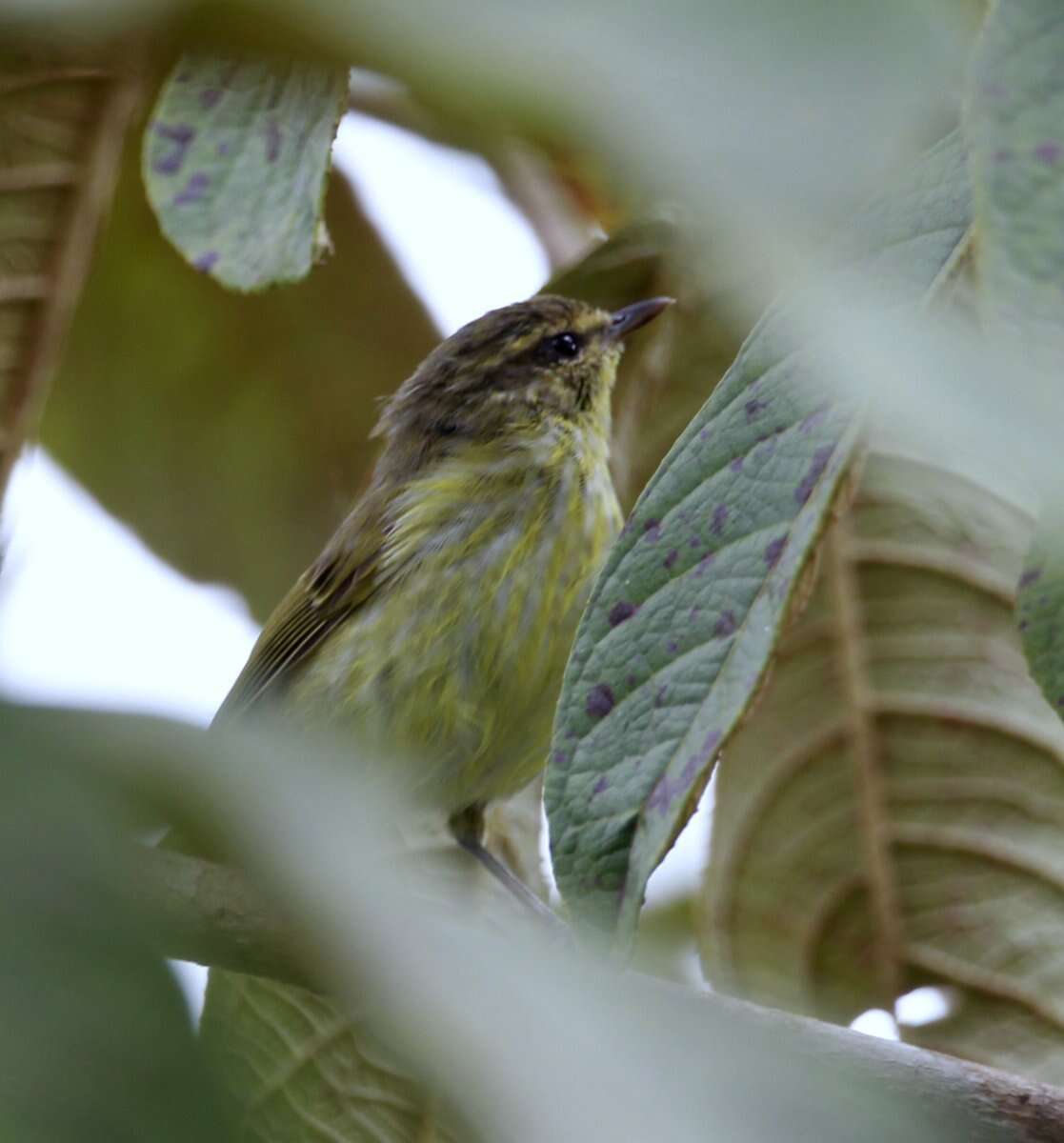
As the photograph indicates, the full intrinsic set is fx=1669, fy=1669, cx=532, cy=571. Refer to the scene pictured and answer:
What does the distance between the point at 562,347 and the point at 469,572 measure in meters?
0.86

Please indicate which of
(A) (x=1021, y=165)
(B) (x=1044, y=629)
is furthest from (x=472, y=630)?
(A) (x=1021, y=165)

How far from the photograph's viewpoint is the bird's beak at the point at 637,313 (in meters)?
3.68

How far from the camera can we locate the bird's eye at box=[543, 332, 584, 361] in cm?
441

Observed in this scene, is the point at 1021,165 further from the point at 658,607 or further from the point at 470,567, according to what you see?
the point at 470,567

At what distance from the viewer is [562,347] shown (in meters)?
4.47

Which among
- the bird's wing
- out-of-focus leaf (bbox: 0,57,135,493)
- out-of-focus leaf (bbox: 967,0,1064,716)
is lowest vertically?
the bird's wing

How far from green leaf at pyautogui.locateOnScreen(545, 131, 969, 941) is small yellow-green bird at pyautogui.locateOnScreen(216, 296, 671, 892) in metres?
2.42

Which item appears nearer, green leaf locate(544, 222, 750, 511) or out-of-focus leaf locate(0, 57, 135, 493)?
out-of-focus leaf locate(0, 57, 135, 493)

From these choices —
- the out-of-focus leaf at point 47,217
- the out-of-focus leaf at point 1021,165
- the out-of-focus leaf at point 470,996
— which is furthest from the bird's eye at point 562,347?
the out-of-focus leaf at point 470,996

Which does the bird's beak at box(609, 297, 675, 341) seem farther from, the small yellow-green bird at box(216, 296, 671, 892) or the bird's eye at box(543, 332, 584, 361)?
the bird's eye at box(543, 332, 584, 361)

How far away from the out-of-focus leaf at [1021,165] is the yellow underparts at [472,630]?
125 inches

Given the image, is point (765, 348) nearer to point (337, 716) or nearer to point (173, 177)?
point (173, 177)

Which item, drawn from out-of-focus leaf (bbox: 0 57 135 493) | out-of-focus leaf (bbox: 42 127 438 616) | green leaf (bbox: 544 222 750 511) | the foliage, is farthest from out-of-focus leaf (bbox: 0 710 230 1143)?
out-of-focus leaf (bbox: 42 127 438 616)

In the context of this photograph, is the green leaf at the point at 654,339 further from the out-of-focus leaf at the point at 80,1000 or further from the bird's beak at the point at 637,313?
the out-of-focus leaf at the point at 80,1000
